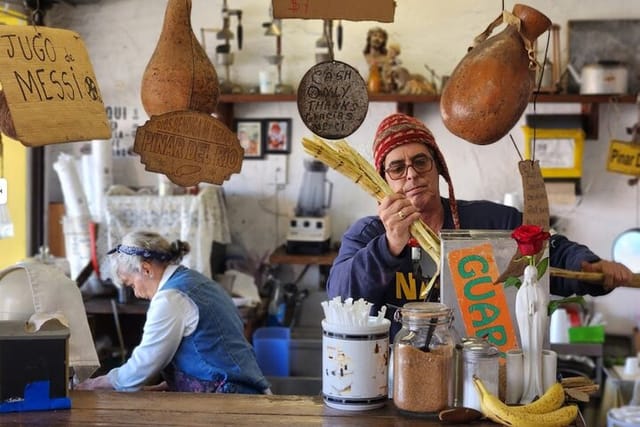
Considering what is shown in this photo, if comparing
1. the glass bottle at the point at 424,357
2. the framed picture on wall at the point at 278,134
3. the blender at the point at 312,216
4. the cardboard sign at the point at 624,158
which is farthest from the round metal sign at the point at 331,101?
the framed picture on wall at the point at 278,134

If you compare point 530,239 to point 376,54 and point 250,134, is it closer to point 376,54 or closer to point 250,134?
point 376,54

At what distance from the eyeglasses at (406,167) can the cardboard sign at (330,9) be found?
65 cm

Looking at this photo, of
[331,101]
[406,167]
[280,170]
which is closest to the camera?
[331,101]

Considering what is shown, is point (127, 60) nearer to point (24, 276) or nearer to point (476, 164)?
point (476, 164)

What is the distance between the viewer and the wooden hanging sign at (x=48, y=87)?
1.75m

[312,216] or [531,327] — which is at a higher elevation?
[312,216]

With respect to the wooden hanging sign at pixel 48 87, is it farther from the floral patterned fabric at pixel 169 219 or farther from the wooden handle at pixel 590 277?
the floral patterned fabric at pixel 169 219

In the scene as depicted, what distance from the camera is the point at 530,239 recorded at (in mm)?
1683

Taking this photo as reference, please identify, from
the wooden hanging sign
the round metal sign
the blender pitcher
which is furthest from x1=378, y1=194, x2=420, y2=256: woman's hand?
the blender pitcher

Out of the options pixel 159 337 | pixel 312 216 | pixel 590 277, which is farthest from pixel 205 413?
pixel 312 216

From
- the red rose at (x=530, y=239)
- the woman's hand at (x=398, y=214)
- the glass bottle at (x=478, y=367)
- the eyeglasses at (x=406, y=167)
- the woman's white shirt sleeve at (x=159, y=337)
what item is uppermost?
the eyeglasses at (x=406, y=167)

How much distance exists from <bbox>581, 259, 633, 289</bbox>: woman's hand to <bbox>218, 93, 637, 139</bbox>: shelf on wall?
2497 mm

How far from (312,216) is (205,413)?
2.78 metres

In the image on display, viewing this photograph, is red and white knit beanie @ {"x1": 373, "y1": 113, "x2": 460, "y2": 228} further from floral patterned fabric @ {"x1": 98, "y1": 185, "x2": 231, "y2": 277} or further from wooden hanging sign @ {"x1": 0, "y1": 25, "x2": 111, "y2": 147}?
floral patterned fabric @ {"x1": 98, "y1": 185, "x2": 231, "y2": 277}
